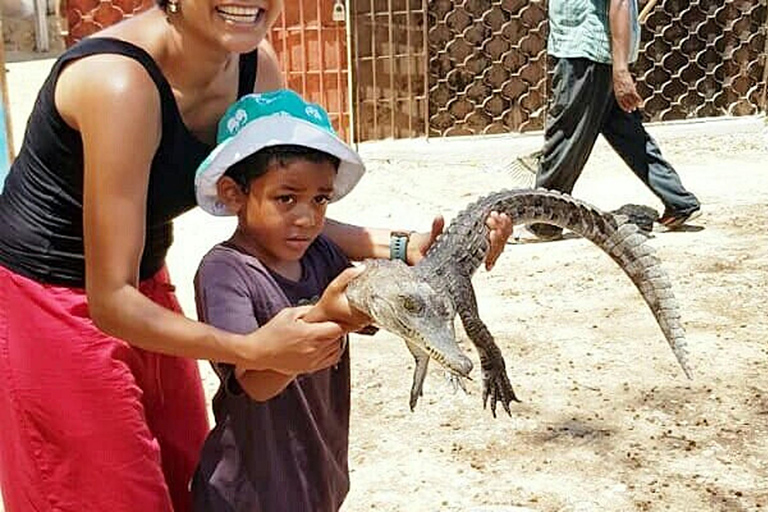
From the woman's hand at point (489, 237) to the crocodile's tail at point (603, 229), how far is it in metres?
0.02

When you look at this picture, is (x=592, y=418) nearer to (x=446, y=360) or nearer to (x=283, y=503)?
(x=283, y=503)

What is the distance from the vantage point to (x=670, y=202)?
577 centimetres

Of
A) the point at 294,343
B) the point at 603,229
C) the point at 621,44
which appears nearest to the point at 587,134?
the point at 621,44

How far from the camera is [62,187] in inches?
73.3

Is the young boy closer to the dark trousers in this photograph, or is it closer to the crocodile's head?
the crocodile's head

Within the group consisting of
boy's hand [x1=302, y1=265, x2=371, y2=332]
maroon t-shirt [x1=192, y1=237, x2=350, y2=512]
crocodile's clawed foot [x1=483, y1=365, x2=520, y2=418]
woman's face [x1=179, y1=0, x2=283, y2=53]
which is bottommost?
crocodile's clawed foot [x1=483, y1=365, x2=520, y2=418]

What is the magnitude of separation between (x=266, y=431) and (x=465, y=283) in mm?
467

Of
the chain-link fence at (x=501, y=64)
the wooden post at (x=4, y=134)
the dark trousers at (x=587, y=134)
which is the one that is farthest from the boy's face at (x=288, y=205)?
the chain-link fence at (x=501, y=64)

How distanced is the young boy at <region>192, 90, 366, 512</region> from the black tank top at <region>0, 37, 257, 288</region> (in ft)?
0.20

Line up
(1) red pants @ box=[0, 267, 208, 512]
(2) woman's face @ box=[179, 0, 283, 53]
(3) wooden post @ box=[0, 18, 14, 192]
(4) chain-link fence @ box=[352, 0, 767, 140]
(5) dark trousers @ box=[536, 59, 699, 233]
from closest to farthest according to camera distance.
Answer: (2) woman's face @ box=[179, 0, 283, 53]
(1) red pants @ box=[0, 267, 208, 512]
(3) wooden post @ box=[0, 18, 14, 192]
(5) dark trousers @ box=[536, 59, 699, 233]
(4) chain-link fence @ box=[352, 0, 767, 140]

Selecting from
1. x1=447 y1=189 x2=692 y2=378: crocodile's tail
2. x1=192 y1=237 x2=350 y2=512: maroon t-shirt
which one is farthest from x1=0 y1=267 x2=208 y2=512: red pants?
x1=447 y1=189 x2=692 y2=378: crocodile's tail

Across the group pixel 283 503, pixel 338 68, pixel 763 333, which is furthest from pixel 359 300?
pixel 338 68

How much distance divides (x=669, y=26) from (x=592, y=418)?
502 centimetres

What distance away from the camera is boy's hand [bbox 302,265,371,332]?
164cm
